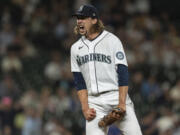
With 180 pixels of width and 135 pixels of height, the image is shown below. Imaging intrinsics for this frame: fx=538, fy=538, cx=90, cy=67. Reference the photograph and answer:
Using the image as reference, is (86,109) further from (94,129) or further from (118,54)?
(118,54)

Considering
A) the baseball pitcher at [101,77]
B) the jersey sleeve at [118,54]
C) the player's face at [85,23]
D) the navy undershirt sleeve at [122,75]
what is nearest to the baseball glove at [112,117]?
the baseball pitcher at [101,77]

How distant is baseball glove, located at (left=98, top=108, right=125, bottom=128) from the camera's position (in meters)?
5.57

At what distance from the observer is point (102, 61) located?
229 inches

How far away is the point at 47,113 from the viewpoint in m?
11.9

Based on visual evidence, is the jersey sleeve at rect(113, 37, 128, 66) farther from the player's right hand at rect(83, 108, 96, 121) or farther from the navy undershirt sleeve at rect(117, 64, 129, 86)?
the player's right hand at rect(83, 108, 96, 121)

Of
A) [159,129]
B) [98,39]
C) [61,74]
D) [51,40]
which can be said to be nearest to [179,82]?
[159,129]

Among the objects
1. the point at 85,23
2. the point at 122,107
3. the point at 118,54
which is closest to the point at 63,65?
the point at 85,23

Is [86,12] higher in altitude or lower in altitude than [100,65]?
higher

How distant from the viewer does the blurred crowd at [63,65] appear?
11.7 meters

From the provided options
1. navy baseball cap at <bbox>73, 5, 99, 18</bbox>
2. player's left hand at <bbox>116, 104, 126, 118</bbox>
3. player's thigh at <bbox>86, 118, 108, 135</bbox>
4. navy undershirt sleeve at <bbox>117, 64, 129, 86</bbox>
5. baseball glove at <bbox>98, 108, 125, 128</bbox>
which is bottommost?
player's thigh at <bbox>86, 118, 108, 135</bbox>

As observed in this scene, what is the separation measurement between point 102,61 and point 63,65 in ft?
24.5

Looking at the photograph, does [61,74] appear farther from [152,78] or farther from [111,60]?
[111,60]

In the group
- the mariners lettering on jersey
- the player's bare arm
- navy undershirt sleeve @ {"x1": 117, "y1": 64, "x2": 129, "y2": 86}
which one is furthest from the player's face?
the player's bare arm

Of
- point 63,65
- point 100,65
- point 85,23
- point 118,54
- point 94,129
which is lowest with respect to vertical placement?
point 94,129
